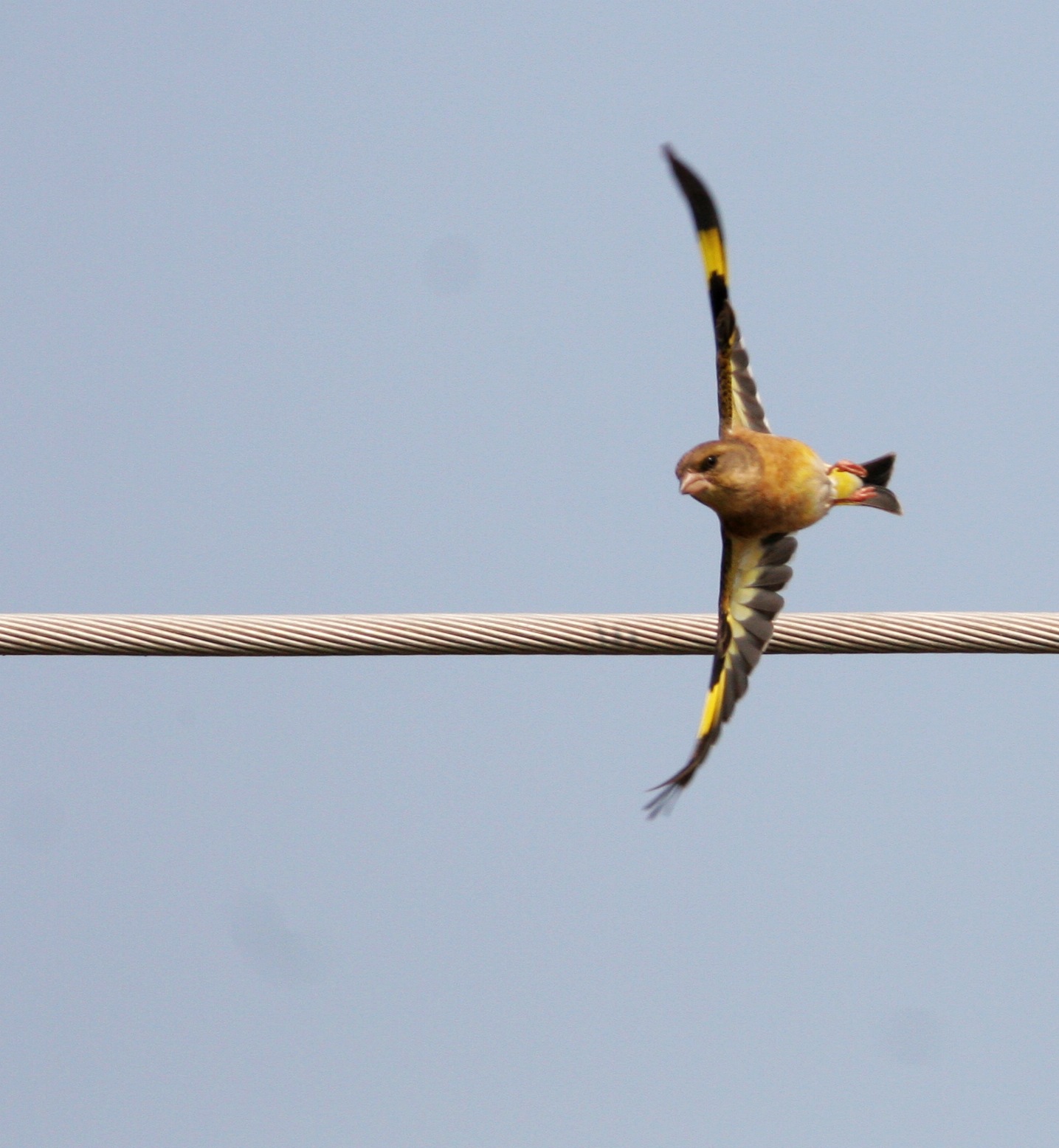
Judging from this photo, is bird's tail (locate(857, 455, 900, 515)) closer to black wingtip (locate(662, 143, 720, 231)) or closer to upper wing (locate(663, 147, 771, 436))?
upper wing (locate(663, 147, 771, 436))

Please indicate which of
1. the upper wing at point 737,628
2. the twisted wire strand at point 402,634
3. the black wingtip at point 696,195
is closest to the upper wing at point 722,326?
the black wingtip at point 696,195

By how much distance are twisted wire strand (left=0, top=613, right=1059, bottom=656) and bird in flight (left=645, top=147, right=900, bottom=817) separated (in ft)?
2.54

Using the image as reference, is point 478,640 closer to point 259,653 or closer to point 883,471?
point 259,653

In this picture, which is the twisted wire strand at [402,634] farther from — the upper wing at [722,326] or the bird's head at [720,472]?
the upper wing at [722,326]

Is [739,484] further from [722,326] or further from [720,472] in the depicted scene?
[722,326]

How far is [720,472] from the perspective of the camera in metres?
7.06

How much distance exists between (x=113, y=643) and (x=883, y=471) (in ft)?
12.2

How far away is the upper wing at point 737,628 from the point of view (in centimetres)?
638

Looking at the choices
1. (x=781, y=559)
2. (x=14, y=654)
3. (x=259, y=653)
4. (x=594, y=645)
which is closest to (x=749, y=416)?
(x=781, y=559)

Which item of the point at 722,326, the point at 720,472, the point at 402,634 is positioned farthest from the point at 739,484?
the point at 402,634

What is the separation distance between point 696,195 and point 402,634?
2262mm

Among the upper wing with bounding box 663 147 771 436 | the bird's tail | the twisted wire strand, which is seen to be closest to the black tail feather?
the bird's tail

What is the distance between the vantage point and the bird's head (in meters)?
7.04

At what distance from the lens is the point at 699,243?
279 inches
